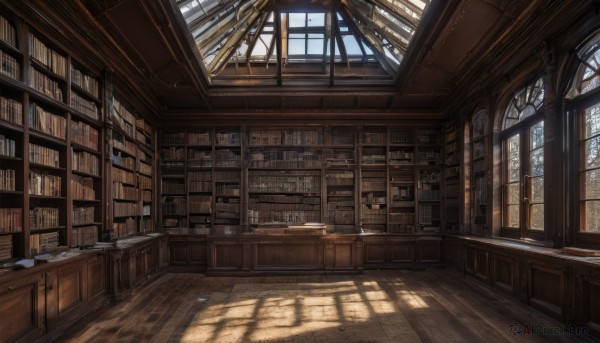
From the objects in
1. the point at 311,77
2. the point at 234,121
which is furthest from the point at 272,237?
the point at 311,77

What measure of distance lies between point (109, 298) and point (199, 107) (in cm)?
403

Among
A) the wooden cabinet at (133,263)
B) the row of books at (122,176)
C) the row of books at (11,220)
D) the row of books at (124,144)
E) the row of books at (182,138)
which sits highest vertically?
the row of books at (182,138)

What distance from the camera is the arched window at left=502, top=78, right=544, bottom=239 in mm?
4719

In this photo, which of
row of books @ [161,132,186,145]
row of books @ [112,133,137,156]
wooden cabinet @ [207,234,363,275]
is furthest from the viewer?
row of books @ [161,132,186,145]

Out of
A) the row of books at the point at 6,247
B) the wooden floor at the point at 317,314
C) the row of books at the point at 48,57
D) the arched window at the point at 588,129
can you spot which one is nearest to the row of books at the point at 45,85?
the row of books at the point at 48,57

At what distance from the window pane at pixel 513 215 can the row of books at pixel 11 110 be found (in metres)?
5.98

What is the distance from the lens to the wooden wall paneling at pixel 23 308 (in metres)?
2.89

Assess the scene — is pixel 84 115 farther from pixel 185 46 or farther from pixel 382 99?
pixel 382 99

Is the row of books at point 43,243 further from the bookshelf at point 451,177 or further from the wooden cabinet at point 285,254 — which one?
the bookshelf at point 451,177

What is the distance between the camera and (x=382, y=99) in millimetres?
7215

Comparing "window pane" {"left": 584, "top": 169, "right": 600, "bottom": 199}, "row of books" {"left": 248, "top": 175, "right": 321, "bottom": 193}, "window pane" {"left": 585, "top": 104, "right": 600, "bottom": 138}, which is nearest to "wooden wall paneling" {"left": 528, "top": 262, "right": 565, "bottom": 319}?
"window pane" {"left": 584, "top": 169, "right": 600, "bottom": 199}

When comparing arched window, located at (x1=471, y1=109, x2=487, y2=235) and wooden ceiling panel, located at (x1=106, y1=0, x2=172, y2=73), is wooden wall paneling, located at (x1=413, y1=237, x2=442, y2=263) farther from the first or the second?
wooden ceiling panel, located at (x1=106, y1=0, x2=172, y2=73)

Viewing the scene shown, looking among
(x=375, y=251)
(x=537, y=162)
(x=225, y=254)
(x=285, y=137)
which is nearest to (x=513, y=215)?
(x=537, y=162)

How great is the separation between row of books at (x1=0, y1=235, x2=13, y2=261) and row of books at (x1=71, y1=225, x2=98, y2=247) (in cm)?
94
